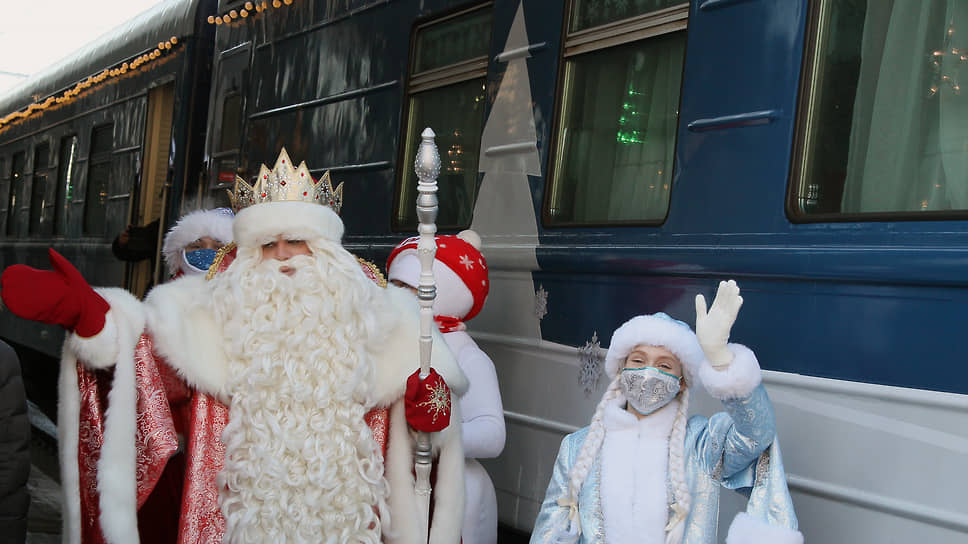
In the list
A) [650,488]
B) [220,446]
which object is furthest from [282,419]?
[650,488]

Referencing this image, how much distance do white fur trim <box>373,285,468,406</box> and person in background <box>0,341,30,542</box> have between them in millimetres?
1160

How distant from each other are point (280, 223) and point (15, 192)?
479 inches

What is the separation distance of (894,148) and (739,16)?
0.78 metres

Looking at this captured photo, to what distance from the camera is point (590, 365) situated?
13.9 feet

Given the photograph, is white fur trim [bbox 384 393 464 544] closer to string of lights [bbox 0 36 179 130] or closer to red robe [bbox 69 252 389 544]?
red robe [bbox 69 252 389 544]

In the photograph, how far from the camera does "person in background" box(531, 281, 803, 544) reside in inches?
120

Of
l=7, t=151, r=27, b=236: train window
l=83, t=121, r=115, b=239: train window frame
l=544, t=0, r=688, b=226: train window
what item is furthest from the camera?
l=7, t=151, r=27, b=236: train window

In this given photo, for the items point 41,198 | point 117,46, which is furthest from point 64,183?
point 117,46

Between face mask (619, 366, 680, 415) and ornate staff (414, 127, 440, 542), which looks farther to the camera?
face mask (619, 366, 680, 415)

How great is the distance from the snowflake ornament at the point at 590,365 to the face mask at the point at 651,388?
87cm

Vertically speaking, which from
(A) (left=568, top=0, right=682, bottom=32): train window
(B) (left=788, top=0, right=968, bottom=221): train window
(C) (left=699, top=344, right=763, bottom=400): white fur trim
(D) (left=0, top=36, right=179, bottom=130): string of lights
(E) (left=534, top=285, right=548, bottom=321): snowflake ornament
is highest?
(D) (left=0, top=36, right=179, bottom=130): string of lights

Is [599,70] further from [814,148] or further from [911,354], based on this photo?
[911,354]

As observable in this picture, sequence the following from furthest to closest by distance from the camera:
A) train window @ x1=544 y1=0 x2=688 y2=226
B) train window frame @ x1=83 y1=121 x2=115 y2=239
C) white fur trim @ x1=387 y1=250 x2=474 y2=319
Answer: train window frame @ x1=83 y1=121 x2=115 y2=239 < white fur trim @ x1=387 y1=250 x2=474 y2=319 < train window @ x1=544 y1=0 x2=688 y2=226

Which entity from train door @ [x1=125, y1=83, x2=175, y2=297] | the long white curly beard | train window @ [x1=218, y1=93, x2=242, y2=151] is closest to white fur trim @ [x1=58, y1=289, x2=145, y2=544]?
the long white curly beard
